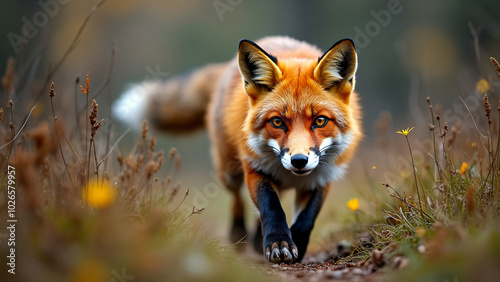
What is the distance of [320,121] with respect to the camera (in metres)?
3.65

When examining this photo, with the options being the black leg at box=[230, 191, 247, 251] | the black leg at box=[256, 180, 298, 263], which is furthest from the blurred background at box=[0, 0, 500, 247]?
the black leg at box=[256, 180, 298, 263]

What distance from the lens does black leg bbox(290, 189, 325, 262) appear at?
3.97 meters

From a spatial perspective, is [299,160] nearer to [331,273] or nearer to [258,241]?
[331,273]

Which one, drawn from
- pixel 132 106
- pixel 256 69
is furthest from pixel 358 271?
pixel 132 106

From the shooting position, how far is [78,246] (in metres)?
2.12

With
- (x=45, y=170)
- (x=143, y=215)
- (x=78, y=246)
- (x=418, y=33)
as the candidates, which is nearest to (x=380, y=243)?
(x=143, y=215)

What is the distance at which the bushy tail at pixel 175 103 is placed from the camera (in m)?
6.38

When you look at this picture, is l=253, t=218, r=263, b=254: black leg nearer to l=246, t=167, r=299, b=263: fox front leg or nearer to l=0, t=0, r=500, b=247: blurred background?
l=246, t=167, r=299, b=263: fox front leg

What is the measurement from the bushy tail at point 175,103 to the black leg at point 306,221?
262 cm

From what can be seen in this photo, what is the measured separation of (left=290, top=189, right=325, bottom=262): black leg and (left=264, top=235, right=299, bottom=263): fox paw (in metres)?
0.46

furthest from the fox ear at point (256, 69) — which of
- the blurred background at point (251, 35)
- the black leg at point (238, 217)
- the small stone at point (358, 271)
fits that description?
the blurred background at point (251, 35)

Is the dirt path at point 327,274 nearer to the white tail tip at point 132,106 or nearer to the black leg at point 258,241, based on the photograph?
the black leg at point 258,241

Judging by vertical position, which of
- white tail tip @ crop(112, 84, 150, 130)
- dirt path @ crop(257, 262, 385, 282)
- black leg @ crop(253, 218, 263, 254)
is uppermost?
white tail tip @ crop(112, 84, 150, 130)

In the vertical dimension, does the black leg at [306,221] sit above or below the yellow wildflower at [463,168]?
below
